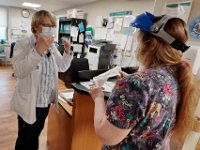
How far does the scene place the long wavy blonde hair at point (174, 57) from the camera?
0.60 metres

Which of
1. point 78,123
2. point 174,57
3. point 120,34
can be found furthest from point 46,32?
point 120,34

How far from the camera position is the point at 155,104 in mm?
580

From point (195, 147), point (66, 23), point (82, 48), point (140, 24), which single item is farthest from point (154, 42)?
point (66, 23)

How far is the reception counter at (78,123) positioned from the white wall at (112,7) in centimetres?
207

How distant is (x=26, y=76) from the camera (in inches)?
46.1

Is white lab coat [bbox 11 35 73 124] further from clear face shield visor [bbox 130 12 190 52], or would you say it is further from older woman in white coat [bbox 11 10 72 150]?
clear face shield visor [bbox 130 12 190 52]

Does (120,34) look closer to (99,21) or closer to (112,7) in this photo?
(112,7)

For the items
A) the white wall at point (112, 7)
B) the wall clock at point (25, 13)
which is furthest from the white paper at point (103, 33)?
the wall clock at point (25, 13)

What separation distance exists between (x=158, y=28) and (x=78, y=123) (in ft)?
3.22

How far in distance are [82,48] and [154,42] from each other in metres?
3.89

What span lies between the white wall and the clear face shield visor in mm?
2282

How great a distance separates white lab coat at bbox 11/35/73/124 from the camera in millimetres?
1095

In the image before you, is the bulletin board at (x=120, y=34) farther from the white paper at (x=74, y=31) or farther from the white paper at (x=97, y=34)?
→ the white paper at (x=74, y=31)

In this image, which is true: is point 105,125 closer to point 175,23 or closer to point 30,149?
point 175,23
